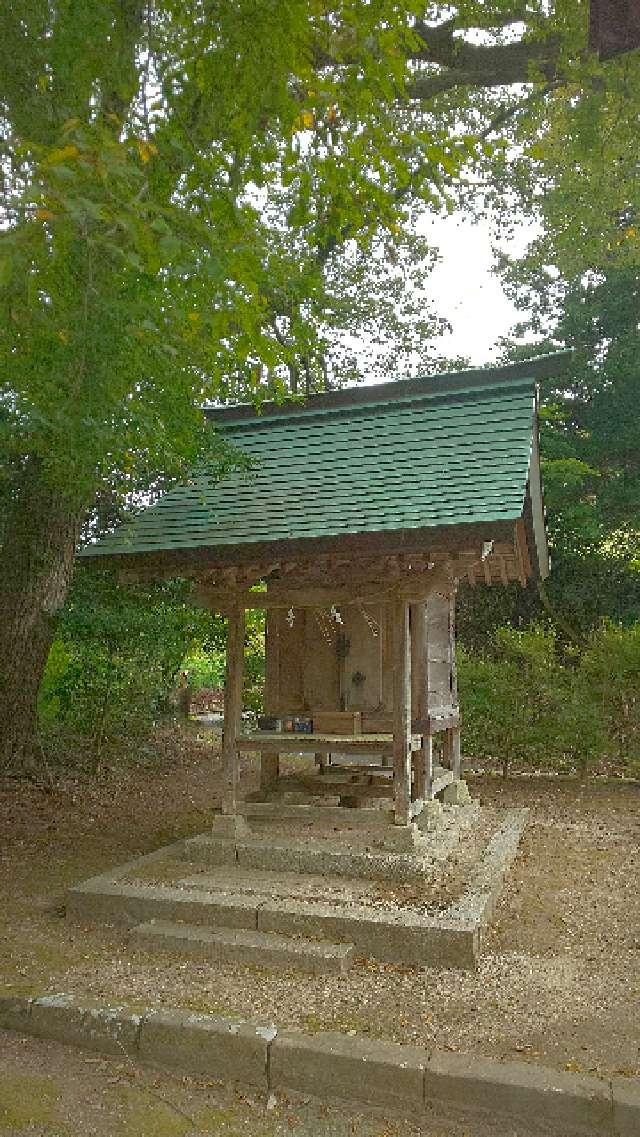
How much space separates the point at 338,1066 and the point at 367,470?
200 inches

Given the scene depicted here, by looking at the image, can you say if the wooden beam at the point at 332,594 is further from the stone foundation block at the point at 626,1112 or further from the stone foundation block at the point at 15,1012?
the stone foundation block at the point at 626,1112

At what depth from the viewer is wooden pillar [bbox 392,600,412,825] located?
22.6 ft

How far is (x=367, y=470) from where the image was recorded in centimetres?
753

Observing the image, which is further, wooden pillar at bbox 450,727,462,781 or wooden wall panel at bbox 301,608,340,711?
wooden pillar at bbox 450,727,462,781

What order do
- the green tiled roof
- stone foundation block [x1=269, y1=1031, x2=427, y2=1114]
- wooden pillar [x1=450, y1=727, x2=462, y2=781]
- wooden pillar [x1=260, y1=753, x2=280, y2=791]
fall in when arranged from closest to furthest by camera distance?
stone foundation block [x1=269, y1=1031, x2=427, y2=1114], the green tiled roof, wooden pillar [x1=260, y1=753, x2=280, y2=791], wooden pillar [x1=450, y1=727, x2=462, y2=781]

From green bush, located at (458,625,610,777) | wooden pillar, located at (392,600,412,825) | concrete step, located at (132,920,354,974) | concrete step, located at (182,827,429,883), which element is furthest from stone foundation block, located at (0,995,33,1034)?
green bush, located at (458,625,610,777)

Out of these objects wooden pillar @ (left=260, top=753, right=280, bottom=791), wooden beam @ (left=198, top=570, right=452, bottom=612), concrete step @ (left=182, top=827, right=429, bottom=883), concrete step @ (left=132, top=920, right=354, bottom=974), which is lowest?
concrete step @ (left=132, top=920, right=354, bottom=974)

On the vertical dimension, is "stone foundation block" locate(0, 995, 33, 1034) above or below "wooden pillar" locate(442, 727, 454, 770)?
below

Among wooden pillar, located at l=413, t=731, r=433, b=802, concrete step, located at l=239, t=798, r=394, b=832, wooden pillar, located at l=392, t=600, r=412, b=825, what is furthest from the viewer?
wooden pillar, located at l=413, t=731, r=433, b=802

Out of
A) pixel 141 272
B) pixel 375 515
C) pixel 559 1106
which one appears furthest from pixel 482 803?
pixel 141 272

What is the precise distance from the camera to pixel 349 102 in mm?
5109

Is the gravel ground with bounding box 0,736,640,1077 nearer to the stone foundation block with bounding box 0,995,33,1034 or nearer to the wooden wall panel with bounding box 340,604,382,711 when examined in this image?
the stone foundation block with bounding box 0,995,33,1034

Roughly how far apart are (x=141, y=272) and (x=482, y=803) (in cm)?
865

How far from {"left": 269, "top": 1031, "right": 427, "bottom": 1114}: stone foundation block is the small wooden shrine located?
2.90m
